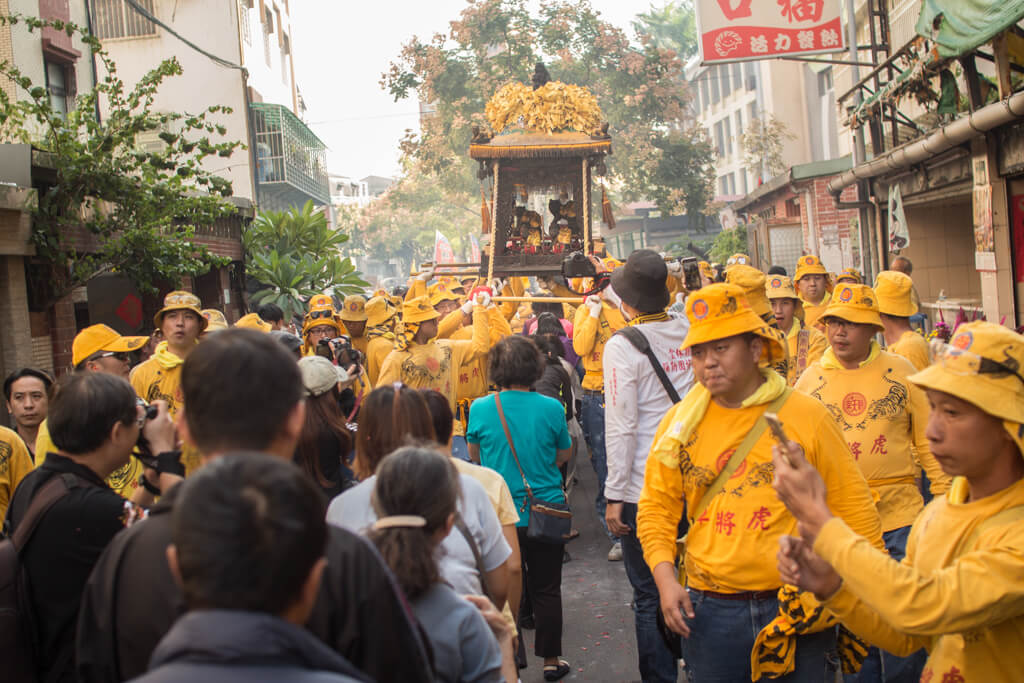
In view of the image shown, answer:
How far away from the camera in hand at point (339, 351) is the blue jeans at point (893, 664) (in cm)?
357

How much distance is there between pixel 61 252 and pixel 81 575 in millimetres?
7489

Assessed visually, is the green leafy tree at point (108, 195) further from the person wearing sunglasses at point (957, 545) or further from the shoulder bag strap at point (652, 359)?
the person wearing sunglasses at point (957, 545)

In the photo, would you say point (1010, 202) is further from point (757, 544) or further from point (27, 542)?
point (27, 542)

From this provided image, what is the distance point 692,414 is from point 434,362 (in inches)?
151

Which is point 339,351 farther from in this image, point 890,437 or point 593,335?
point 890,437

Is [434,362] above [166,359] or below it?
below

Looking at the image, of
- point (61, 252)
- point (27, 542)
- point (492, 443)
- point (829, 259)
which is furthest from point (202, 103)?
point (27, 542)

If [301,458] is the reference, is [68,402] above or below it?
Answer: above

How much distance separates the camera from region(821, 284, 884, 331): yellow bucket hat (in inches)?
188

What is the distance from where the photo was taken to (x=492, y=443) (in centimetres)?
567

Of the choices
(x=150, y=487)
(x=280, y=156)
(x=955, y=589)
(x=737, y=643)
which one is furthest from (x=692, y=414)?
(x=280, y=156)

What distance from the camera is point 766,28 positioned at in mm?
14102

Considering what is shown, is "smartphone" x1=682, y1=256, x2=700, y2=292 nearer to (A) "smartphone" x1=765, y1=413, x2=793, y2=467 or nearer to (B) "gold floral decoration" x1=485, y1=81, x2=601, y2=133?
(A) "smartphone" x1=765, y1=413, x2=793, y2=467

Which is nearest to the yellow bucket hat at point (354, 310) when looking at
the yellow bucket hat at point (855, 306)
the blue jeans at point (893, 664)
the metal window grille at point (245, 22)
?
the yellow bucket hat at point (855, 306)
